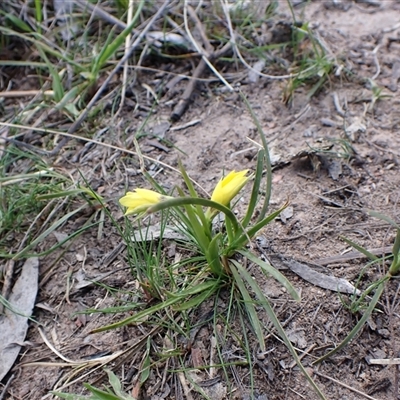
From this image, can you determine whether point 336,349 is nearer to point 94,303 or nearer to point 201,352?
point 201,352

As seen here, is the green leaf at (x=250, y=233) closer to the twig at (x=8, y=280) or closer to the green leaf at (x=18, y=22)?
the twig at (x=8, y=280)

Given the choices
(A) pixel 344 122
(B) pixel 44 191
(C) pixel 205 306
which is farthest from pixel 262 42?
(C) pixel 205 306

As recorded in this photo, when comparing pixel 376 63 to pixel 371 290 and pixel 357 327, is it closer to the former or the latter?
pixel 371 290

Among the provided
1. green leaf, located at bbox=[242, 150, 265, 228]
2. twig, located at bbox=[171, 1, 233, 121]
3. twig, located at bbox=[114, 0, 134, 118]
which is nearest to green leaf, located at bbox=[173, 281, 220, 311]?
green leaf, located at bbox=[242, 150, 265, 228]

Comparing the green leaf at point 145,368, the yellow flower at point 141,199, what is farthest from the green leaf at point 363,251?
the green leaf at point 145,368

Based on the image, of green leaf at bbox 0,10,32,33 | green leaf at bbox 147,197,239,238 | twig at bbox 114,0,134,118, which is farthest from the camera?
green leaf at bbox 0,10,32,33

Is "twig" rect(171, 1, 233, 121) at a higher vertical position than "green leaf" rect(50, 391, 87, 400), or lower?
higher

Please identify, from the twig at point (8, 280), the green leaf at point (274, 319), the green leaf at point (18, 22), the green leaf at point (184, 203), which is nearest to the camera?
the green leaf at point (184, 203)

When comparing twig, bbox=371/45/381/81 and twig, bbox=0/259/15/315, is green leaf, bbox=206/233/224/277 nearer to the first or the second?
twig, bbox=0/259/15/315

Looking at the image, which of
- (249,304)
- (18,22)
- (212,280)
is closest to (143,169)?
(212,280)
